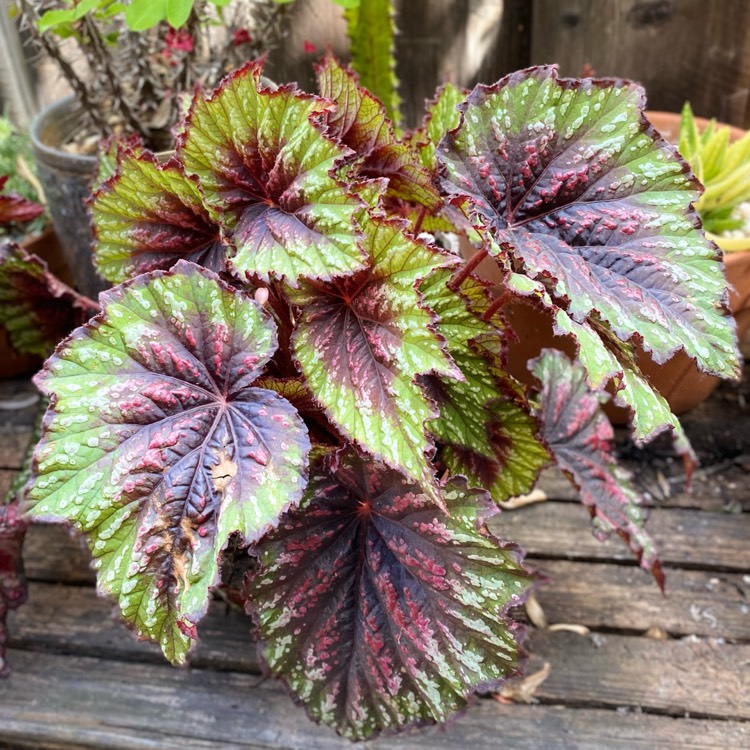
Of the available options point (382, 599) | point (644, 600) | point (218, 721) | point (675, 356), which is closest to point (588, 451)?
point (675, 356)

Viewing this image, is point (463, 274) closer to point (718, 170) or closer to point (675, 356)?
point (675, 356)

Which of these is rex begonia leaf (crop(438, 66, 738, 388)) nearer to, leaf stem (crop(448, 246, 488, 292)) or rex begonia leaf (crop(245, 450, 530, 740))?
leaf stem (crop(448, 246, 488, 292))

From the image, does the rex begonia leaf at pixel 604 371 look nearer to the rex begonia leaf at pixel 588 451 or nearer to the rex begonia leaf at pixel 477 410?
the rex begonia leaf at pixel 477 410

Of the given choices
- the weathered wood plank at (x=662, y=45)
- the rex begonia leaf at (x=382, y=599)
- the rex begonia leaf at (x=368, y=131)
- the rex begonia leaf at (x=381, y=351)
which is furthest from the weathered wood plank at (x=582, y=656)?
the weathered wood plank at (x=662, y=45)

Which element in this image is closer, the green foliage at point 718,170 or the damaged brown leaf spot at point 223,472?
the damaged brown leaf spot at point 223,472

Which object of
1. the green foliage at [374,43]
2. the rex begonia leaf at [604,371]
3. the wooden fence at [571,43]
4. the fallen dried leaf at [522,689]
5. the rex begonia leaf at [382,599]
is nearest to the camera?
the rex begonia leaf at [604,371]

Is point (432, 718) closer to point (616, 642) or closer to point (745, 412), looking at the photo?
point (616, 642)

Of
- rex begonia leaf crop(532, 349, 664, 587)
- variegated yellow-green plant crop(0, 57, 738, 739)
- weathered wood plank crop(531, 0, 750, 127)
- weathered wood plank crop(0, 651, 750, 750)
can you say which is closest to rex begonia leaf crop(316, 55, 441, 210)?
variegated yellow-green plant crop(0, 57, 738, 739)
